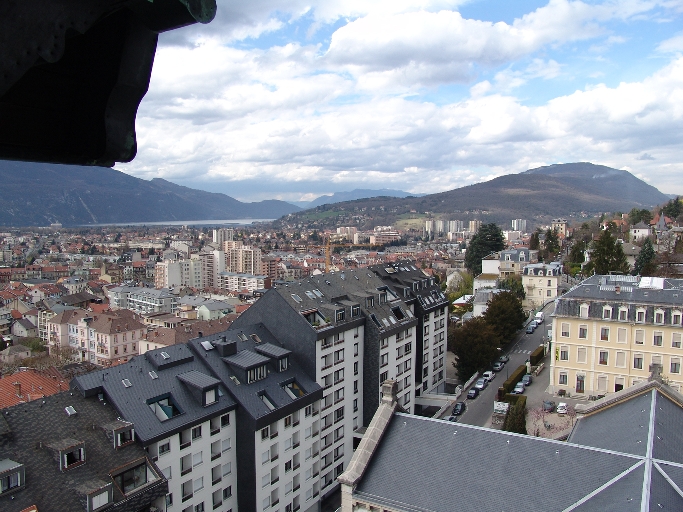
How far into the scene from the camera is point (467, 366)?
52.6m

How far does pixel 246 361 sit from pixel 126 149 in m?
27.4

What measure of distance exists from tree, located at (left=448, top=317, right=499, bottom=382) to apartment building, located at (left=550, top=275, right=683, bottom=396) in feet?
26.5

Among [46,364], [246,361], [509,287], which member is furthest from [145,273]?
[246,361]

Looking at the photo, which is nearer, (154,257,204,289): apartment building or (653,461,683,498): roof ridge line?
(653,461,683,498): roof ridge line

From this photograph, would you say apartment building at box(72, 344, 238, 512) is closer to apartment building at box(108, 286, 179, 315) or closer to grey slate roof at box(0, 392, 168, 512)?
grey slate roof at box(0, 392, 168, 512)

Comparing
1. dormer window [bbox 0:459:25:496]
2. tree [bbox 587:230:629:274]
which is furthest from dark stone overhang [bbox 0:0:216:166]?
tree [bbox 587:230:629:274]

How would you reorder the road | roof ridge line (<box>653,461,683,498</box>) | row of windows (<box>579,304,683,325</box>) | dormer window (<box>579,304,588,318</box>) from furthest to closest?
dormer window (<box>579,304,588,318</box>)
the road
row of windows (<box>579,304,683,325</box>)
roof ridge line (<box>653,461,683,498</box>)

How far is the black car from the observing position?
42744mm

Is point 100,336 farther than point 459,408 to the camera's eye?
Yes

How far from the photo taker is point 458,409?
43.1 metres

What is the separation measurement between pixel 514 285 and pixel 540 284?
198 inches

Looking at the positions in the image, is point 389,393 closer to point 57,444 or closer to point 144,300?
point 57,444

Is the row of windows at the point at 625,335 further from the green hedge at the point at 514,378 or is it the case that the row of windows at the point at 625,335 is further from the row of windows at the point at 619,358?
the green hedge at the point at 514,378

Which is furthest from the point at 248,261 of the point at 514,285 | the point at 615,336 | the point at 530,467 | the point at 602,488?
Result: the point at 602,488
